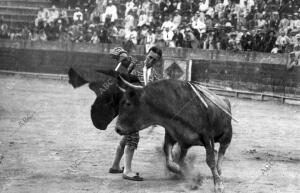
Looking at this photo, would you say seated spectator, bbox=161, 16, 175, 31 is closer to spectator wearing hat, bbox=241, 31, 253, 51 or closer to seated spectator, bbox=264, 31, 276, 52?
spectator wearing hat, bbox=241, 31, 253, 51

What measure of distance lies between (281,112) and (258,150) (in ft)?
20.8

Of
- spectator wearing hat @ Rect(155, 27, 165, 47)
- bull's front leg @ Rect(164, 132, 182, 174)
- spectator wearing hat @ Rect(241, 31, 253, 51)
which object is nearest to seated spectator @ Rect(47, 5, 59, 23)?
spectator wearing hat @ Rect(155, 27, 165, 47)

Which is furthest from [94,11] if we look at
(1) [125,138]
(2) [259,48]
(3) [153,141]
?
(1) [125,138]

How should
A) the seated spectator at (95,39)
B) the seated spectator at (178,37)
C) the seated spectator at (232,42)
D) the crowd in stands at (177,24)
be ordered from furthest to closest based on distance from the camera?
the seated spectator at (95,39) → the seated spectator at (178,37) → the seated spectator at (232,42) → the crowd in stands at (177,24)

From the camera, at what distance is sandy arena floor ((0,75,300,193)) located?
777 cm

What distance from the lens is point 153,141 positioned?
38.1ft

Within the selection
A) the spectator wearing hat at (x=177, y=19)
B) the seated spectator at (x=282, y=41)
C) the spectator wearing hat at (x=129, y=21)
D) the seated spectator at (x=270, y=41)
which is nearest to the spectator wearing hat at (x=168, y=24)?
the spectator wearing hat at (x=177, y=19)

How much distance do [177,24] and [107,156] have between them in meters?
14.5

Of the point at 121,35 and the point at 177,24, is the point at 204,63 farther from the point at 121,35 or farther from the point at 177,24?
the point at 121,35

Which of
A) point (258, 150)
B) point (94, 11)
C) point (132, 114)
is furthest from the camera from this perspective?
point (94, 11)

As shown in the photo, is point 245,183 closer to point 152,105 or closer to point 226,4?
point 152,105

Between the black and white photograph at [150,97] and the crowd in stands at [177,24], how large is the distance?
49 mm

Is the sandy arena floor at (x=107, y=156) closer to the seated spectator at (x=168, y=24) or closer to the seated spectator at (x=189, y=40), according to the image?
the seated spectator at (x=189, y=40)

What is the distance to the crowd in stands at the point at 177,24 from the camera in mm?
20969
